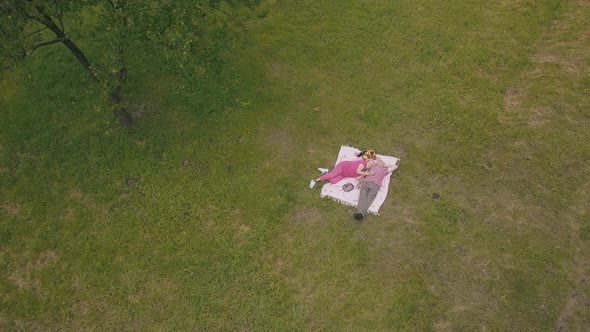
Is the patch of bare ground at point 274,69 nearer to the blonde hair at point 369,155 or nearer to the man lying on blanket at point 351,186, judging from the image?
the man lying on blanket at point 351,186

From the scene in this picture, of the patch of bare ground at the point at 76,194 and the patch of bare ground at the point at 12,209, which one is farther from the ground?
the patch of bare ground at the point at 76,194

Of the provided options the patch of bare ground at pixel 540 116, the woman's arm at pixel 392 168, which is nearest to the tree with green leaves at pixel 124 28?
the woman's arm at pixel 392 168

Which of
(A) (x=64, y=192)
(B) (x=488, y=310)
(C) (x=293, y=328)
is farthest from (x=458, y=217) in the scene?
(A) (x=64, y=192)

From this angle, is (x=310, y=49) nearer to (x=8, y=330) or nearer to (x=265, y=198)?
(x=265, y=198)

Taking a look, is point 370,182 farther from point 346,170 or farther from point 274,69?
point 274,69

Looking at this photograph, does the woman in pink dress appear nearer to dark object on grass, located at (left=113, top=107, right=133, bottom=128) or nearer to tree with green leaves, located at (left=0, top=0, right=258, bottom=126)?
tree with green leaves, located at (left=0, top=0, right=258, bottom=126)

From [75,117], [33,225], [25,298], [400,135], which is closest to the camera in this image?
[25,298]

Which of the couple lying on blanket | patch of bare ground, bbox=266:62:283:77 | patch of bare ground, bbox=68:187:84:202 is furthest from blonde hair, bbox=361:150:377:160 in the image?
patch of bare ground, bbox=68:187:84:202
